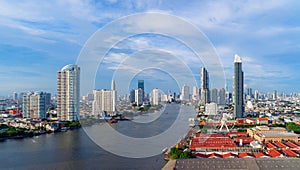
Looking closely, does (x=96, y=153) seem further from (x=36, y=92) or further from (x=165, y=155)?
(x=36, y=92)

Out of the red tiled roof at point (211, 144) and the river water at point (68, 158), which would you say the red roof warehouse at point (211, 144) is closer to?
the red tiled roof at point (211, 144)

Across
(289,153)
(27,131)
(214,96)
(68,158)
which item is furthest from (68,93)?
(214,96)

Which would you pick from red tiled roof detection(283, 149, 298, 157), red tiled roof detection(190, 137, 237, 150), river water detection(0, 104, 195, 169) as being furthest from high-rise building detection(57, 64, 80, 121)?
red tiled roof detection(283, 149, 298, 157)

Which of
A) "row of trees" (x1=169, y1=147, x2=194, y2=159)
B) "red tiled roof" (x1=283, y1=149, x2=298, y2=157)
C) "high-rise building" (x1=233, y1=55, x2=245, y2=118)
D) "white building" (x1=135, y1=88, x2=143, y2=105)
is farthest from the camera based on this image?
"white building" (x1=135, y1=88, x2=143, y2=105)

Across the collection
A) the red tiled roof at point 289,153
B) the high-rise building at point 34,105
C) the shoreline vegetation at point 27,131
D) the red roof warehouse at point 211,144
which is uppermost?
the high-rise building at point 34,105

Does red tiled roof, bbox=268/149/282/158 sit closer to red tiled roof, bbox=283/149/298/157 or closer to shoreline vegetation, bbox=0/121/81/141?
red tiled roof, bbox=283/149/298/157

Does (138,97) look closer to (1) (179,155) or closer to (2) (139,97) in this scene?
(2) (139,97)

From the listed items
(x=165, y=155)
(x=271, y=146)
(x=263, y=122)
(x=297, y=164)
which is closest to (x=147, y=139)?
(x=165, y=155)

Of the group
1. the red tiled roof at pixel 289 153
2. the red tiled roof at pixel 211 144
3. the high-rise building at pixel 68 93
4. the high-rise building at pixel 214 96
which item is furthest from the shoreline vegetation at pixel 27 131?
the high-rise building at pixel 214 96
